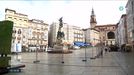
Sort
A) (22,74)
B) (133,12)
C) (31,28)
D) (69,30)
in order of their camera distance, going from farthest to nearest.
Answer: (69,30) → (31,28) → (133,12) → (22,74)

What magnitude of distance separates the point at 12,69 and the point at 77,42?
12548 centimetres

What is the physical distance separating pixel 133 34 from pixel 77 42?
236ft

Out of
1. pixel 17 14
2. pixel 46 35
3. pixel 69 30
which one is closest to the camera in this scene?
pixel 17 14

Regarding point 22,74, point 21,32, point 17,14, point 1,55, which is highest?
point 17,14

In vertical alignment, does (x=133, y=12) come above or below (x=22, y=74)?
above

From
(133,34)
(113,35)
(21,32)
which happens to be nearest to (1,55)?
(133,34)

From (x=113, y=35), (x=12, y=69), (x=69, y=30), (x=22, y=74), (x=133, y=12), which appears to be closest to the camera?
(x=22, y=74)

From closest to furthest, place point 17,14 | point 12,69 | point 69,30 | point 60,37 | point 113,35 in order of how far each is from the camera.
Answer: point 12,69, point 60,37, point 17,14, point 69,30, point 113,35

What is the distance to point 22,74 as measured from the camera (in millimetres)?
11039

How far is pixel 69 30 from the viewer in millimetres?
133000

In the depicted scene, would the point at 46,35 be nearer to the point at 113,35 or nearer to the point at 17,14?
the point at 17,14

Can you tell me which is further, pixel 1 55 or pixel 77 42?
pixel 77 42

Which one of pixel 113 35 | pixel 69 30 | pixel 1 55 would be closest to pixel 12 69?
pixel 1 55

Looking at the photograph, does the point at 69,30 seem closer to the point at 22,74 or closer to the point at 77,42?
the point at 77,42
